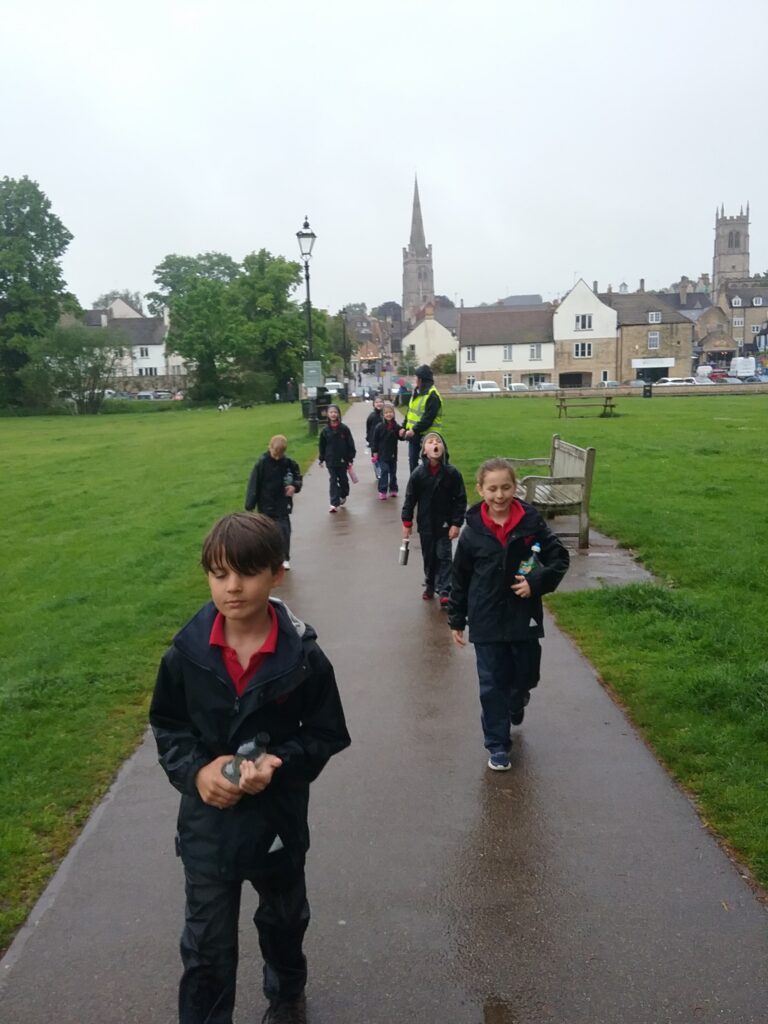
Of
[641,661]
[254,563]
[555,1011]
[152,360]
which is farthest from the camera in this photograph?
[152,360]

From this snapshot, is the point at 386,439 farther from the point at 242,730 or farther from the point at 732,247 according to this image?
the point at 732,247

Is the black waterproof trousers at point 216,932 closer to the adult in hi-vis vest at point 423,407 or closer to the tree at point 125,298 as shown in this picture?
the adult in hi-vis vest at point 423,407

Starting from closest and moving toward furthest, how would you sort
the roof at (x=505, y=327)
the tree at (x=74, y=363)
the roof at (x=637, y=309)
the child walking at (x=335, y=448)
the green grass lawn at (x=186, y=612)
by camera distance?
1. the green grass lawn at (x=186, y=612)
2. the child walking at (x=335, y=448)
3. the tree at (x=74, y=363)
4. the roof at (x=637, y=309)
5. the roof at (x=505, y=327)

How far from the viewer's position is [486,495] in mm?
4652

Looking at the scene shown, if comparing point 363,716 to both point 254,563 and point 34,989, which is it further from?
point 254,563

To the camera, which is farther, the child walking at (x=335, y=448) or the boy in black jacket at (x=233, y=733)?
the child walking at (x=335, y=448)

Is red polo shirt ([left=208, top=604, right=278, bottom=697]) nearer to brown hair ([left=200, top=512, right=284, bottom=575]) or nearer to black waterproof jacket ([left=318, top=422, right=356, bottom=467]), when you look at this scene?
brown hair ([left=200, top=512, right=284, bottom=575])

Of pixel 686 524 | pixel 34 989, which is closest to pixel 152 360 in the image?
pixel 686 524

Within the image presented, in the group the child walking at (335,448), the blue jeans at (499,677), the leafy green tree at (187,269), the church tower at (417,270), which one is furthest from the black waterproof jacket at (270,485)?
the church tower at (417,270)

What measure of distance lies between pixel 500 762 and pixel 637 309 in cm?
7548

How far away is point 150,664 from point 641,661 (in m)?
3.62

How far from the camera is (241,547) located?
2551 millimetres

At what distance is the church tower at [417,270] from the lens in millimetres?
142750

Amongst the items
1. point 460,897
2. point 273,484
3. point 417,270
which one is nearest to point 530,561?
point 460,897
